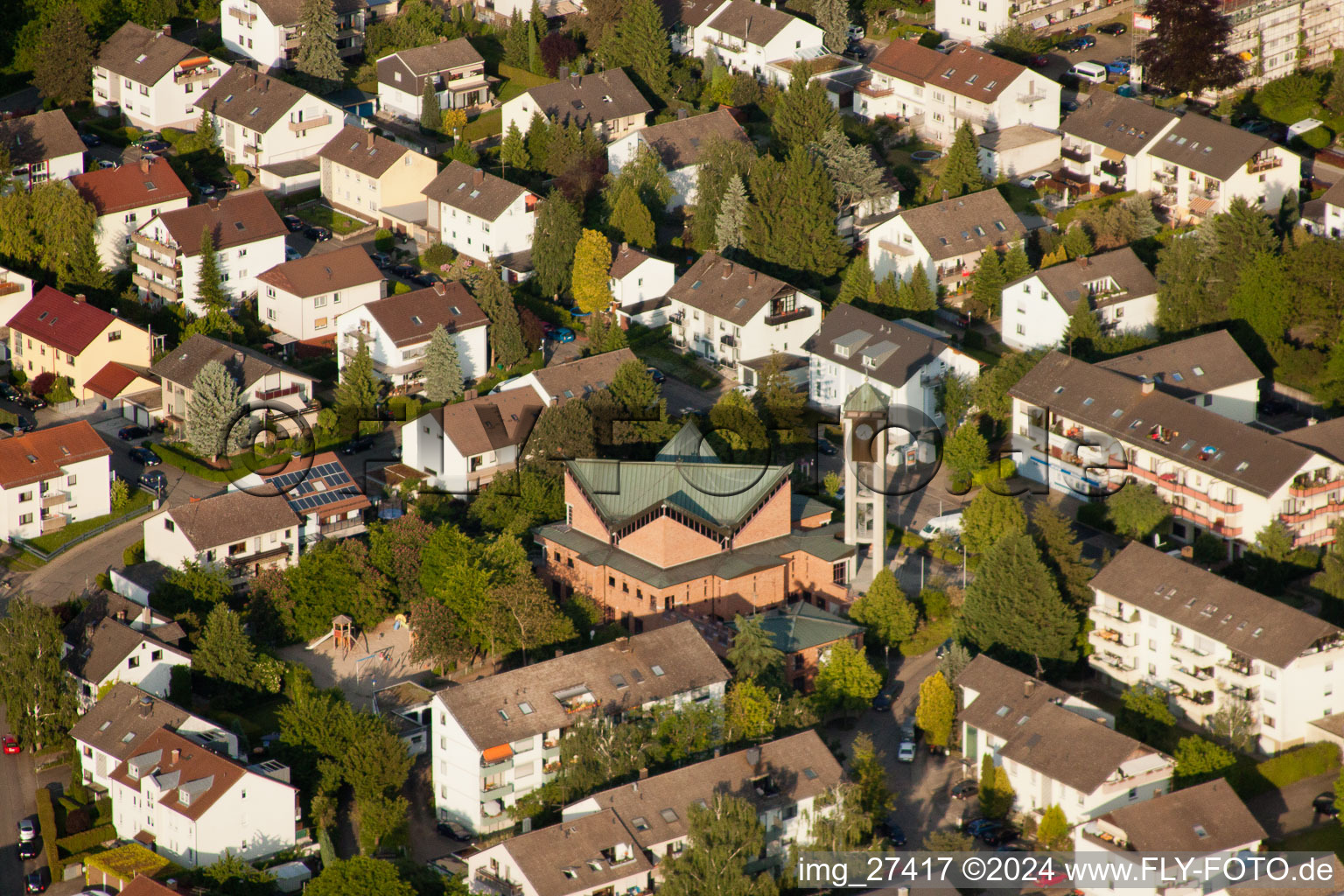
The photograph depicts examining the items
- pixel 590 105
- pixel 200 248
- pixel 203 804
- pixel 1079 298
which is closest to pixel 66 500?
pixel 200 248

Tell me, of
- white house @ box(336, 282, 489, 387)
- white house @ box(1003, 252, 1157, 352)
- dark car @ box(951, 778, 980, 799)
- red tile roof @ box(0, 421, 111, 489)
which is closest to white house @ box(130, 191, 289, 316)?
white house @ box(336, 282, 489, 387)

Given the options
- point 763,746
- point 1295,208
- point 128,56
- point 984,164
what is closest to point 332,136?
point 128,56

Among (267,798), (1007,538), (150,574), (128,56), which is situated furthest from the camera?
(128,56)

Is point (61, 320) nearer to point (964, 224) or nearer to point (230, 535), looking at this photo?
point (230, 535)

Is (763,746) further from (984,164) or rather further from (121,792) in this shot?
(984,164)

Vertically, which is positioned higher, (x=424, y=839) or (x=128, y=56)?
(x=128, y=56)

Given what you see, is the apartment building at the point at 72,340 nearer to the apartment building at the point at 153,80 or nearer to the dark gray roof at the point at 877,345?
the apartment building at the point at 153,80
